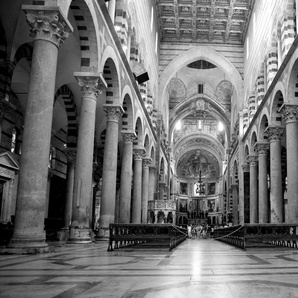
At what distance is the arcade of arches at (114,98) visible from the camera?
8.67 meters

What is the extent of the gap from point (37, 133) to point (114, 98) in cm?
790

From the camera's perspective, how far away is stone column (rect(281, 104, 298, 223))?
52.8 ft

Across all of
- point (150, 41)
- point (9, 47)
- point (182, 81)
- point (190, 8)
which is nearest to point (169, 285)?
point (9, 47)

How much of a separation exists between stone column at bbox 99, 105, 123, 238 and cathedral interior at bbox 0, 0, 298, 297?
5 cm

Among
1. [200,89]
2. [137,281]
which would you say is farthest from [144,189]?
[137,281]

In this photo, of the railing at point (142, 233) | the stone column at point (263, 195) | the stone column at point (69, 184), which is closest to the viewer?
the railing at point (142, 233)

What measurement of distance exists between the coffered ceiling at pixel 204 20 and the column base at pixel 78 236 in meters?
22.8

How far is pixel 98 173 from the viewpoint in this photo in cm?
3088

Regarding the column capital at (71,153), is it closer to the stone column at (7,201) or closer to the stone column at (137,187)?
the stone column at (7,201)

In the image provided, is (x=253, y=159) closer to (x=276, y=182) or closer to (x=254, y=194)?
(x=254, y=194)

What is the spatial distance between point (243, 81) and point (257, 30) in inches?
287

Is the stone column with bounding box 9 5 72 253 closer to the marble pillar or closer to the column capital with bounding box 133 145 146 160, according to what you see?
the column capital with bounding box 133 145 146 160

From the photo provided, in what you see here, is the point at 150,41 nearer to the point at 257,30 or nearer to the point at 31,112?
the point at 257,30

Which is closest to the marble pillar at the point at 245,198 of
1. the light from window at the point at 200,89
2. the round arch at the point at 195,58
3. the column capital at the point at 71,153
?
the round arch at the point at 195,58
